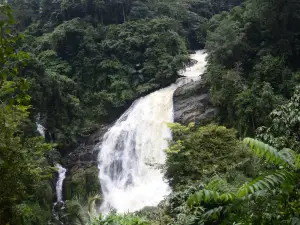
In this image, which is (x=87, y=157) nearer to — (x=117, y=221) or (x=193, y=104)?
(x=193, y=104)

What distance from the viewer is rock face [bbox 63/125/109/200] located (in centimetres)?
1711

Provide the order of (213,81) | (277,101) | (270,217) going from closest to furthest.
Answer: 1. (270,217)
2. (277,101)
3. (213,81)

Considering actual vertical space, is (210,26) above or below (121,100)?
above

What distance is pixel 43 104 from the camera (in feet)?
64.8

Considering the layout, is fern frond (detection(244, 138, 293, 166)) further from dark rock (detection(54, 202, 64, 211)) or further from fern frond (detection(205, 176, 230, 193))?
dark rock (detection(54, 202, 64, 211))

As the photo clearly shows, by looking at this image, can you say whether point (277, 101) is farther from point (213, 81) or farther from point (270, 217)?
point (270, 217)

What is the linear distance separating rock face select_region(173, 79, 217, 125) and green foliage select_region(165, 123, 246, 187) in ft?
19.3

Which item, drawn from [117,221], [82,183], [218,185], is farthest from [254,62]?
[218,185]

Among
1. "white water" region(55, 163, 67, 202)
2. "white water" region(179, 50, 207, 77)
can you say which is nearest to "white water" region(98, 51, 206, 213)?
"white water" region(55, 163, 67, 202)

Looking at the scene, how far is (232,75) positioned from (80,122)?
10.8m

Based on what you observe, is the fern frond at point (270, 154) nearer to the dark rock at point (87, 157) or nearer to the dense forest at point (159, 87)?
the dense forest at point (159, 87)

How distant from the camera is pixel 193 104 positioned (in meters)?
18.4

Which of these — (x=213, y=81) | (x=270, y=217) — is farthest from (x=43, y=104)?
(x=270, y=217)

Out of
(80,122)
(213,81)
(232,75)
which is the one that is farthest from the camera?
(80,122)
